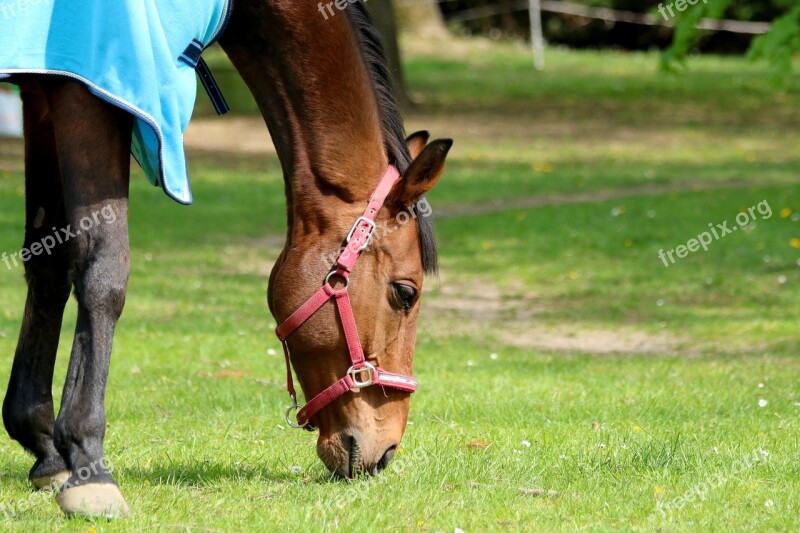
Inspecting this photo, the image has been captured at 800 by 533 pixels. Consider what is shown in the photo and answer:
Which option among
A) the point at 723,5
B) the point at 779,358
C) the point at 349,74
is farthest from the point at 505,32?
the point at 349,74

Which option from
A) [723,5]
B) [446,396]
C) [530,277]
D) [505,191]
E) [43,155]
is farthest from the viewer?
[505,191]

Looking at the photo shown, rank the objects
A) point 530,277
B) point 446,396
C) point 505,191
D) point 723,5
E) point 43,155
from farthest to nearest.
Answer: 1. point 505,191
2. point 723,5
3. point 530,277
4. point 446,396
5. point 43,155

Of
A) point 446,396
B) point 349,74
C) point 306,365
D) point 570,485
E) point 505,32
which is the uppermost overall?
point 349,74

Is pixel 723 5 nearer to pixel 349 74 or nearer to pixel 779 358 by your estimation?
pixel 779 358

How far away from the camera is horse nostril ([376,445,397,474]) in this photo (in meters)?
3.92

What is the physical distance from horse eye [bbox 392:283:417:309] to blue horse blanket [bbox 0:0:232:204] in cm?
76

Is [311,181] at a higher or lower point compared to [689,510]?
higher

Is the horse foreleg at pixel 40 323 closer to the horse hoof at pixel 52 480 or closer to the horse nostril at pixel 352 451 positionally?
the horse hoof at pixel 52 480

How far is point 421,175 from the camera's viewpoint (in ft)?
12.4

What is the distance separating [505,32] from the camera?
32344 millimetres

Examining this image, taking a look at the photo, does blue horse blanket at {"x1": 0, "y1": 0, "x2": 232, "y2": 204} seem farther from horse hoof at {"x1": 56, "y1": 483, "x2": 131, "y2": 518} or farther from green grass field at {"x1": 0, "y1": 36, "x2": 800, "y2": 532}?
green grass field at {"x1": 0, "y1": 36, "x2": 800, "y2": 532}

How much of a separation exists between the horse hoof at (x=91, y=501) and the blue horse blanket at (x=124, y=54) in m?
0.95

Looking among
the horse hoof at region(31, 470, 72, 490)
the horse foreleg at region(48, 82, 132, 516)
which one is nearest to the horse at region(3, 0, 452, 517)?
the horse foreleg at region(48, 82, 132, 516)

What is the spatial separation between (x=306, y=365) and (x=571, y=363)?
12.5ft
